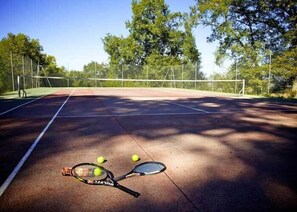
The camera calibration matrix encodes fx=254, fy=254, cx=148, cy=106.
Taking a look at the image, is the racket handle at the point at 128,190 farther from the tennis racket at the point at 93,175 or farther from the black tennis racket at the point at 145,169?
the black tennis racket at the point at 145,169

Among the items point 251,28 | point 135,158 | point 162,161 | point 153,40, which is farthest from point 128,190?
point 153,40

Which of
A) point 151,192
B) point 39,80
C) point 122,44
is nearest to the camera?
point 151,192

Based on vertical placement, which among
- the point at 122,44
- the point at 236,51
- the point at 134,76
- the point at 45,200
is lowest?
the point at 45,200

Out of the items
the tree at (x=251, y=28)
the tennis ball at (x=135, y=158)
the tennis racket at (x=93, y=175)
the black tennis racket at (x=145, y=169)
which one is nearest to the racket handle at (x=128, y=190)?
the tennis racket at (x=93, y=175)

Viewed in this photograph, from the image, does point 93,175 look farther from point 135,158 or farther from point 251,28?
point 251,28

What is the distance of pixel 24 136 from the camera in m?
6.03

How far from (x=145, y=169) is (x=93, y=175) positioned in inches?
29.3

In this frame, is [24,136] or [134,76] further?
[134,76]

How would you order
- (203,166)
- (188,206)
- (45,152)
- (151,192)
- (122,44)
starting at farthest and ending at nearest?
(122,44)
(45,152)
(203,166)
(151,192)
(188,206)

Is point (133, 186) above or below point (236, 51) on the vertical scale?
below

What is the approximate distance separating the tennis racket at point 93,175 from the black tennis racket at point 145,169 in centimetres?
17

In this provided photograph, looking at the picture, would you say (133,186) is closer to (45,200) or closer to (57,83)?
(45,200)

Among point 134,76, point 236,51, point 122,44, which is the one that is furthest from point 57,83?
point 236,51

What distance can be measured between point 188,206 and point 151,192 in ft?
1.75
